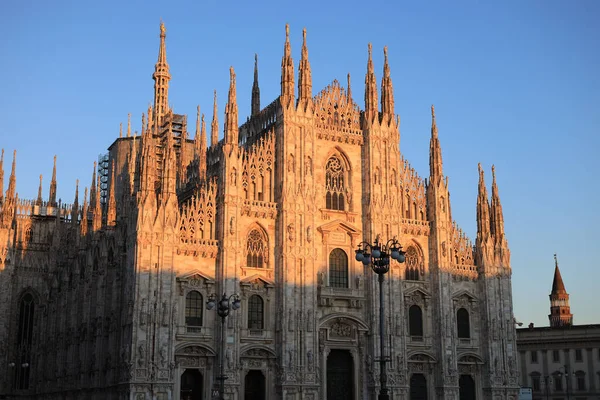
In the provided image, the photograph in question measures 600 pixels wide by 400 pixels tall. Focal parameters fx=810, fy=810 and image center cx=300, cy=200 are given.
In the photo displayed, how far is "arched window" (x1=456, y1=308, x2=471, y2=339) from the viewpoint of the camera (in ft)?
195

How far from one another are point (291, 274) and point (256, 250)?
2842mm

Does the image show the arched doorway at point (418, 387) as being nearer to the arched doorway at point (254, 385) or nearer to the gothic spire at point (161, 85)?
the arched doorway at point (254, 385)

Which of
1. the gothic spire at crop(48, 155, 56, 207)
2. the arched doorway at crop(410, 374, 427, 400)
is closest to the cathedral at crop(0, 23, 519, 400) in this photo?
the arched doorway at crop(410, 374, 427, 400)

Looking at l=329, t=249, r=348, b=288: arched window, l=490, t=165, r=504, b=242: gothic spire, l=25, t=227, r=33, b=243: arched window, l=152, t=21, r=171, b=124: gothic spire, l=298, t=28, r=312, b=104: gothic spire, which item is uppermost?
l=152, t=21, r=171, b=124: gothic spire

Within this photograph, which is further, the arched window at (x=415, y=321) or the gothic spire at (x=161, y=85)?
the gothic spire at (x=161, y=85)

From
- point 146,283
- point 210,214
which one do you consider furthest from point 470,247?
point 146,283

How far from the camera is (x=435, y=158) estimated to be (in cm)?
6138

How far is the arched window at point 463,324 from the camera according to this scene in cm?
5953

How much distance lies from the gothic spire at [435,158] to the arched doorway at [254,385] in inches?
776

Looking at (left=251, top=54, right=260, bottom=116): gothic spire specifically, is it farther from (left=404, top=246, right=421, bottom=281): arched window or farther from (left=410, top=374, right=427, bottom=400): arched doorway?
(left=410, top=374, right=427, bottom=400): arched doorway

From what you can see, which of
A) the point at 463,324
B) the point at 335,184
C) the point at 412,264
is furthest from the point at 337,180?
the point at 463,324

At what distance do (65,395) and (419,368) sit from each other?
92.4 ft

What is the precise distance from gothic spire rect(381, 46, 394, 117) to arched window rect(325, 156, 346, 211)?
568 centimetres

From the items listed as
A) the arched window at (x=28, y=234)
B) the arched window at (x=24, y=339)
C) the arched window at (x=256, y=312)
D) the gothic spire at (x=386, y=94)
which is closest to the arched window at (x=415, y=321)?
the arched window at (x=256, y=312)
